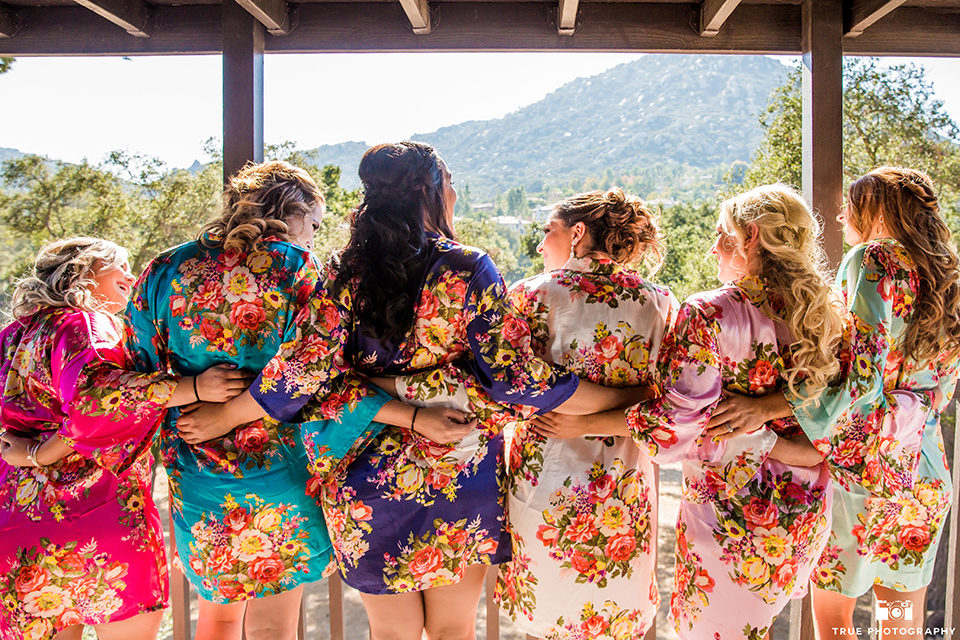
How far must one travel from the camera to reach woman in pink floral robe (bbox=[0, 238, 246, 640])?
4.38 ft

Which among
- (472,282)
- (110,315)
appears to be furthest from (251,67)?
(472,282)

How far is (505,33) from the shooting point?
200 cm

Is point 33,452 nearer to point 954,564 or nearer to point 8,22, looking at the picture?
point 8,22

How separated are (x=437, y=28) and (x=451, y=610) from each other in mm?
1824

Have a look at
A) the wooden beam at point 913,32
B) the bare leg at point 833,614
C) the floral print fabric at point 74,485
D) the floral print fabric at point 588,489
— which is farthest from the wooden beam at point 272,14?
the bare leg at point 833,614

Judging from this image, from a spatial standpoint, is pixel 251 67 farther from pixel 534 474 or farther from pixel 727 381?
pixel 727 381

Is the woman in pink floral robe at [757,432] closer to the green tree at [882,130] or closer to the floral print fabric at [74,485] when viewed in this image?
the floral print fabric at [74,485]

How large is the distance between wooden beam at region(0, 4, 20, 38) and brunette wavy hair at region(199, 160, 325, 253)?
1364mm

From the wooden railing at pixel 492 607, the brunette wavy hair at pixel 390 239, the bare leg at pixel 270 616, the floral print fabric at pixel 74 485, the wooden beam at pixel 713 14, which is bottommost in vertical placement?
the wooden railing at pixel 492 607

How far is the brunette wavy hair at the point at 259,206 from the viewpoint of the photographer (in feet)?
4.50

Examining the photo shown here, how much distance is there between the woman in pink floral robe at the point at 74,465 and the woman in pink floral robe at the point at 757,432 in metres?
1.07

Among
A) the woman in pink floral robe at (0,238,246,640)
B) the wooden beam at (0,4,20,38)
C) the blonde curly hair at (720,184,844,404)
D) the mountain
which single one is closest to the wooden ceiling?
the wooden beam at (0,4,20,38)

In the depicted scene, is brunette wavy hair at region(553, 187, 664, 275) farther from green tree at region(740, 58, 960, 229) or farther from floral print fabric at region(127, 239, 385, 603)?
green tree at region(740, 58, 960, 229)

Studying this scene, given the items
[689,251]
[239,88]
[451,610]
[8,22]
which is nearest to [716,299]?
[451,610]
